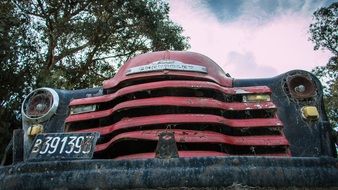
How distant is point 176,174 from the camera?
7.41 feet

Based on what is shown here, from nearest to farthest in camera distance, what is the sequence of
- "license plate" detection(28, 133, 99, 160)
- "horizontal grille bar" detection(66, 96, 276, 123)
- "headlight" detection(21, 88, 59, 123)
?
"license plate" detection(28, 133, 99, 160)
"horizontal grille bar" detection(66, 96, 276, 123)
"headlight" detection(21, 88, 59, 123)

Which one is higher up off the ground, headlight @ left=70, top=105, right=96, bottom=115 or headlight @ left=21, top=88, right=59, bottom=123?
headlight @ left=21, top=88, right=59, bottom=123

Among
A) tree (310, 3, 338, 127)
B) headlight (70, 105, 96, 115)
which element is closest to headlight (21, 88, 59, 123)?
headlight (70, 105, 96, 115)

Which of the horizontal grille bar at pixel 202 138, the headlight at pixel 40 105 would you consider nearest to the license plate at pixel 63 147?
the horizontal grille bar at pixel 202 138

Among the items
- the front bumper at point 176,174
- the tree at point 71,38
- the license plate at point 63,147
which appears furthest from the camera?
the tree at point 71,38

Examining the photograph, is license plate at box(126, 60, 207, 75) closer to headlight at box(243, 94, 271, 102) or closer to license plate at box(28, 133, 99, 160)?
headlight at box(243, 94, 271, 102)

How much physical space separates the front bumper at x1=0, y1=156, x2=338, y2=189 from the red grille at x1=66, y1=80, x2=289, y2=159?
803 millimetres

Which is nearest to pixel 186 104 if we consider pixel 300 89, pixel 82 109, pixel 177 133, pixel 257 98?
Result: pixel 177 133

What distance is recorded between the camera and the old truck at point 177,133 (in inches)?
90.7

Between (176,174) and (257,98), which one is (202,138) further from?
(176,174)

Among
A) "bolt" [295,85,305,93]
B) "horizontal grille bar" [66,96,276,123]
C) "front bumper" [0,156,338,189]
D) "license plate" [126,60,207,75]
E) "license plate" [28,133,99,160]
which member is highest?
"license plate" [126,60,207,75]

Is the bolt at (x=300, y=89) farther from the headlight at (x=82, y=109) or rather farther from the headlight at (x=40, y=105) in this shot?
the headlight at (x=40, y=105)

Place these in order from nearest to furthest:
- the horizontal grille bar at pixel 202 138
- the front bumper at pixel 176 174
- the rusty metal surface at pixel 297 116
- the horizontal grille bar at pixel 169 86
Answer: the front bumper at pixel 176 174 → the horizontal grille bar at pixel 202 138 → the horizontal grille bar at pixel 169 86 → the rusty metal surface at pixel 297 116

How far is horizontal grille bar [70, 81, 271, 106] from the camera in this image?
3441mm
